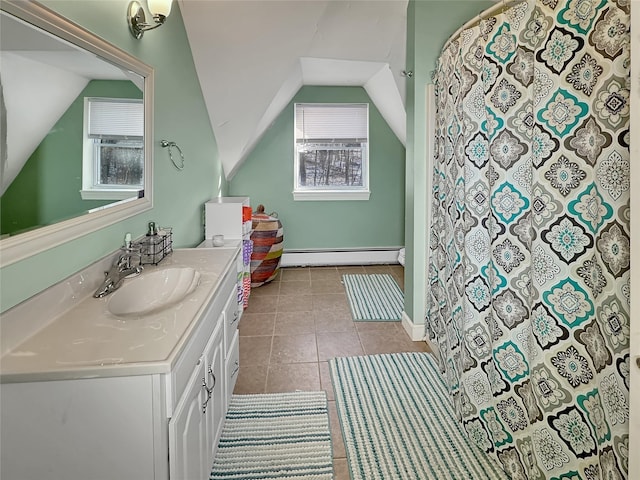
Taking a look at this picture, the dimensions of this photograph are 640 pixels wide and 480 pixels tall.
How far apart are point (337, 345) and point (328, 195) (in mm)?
2550

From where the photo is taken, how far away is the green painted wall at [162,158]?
1.14 metres

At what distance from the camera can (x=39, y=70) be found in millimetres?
1105

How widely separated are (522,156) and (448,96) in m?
0.87

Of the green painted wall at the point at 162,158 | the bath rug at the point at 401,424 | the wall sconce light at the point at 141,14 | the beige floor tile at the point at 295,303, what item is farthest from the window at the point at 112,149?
the beige floor tile at the point at 295,303

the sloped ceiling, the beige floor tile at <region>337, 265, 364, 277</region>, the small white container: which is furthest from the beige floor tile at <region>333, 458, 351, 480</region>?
the beige floor tile at <region>337, 265, 364, 277</region>

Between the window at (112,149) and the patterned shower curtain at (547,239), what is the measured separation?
1.56 m

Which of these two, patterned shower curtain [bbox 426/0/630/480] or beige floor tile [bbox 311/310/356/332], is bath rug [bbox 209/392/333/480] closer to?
patterned shower curtain [bbox 426/0/630/480]

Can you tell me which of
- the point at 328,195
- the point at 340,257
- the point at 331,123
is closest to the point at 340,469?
the point at 340,257

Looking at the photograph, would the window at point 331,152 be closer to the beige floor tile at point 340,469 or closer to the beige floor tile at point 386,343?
the beige floor tile at point 386,343

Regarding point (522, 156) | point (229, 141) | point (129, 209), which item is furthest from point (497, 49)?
point (229, 141)

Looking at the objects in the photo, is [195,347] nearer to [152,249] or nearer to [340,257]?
[152,249]

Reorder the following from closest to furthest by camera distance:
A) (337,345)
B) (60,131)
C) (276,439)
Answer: (60,131)
(276,439)
(337,345)

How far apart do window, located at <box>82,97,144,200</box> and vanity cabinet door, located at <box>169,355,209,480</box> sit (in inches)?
30.9

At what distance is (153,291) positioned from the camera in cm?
159
